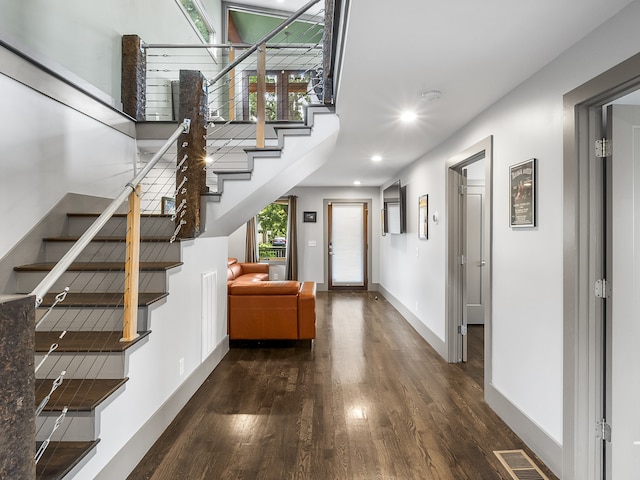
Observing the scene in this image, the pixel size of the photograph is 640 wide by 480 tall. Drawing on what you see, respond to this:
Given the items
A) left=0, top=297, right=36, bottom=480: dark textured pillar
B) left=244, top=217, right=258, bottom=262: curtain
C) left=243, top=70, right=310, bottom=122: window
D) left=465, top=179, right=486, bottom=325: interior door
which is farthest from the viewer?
left=244, top=217, right=258, bottom=262: curtain

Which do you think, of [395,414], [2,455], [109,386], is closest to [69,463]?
[109,386]

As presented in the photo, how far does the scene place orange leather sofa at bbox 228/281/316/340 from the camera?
4.06m

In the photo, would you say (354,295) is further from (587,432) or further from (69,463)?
(69,463)

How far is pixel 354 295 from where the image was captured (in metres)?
7.59

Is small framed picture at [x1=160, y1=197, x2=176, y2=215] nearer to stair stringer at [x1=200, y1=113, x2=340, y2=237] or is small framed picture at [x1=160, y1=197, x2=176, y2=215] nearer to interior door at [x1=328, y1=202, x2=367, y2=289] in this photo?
stair stringer at [x1=200, y1=113, x2=340, y2=237]

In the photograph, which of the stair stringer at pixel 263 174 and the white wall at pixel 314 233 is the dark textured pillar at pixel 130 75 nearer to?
the stair stringer at pixel 263 174

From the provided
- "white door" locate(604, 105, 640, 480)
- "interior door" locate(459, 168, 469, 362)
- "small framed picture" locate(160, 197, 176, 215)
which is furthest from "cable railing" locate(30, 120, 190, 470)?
"interior door" locate(459, 168, 469, 362)

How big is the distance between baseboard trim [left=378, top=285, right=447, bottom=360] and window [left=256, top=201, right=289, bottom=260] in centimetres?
305

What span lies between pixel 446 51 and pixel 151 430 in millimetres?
2905

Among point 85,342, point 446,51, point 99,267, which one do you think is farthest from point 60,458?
point 446,51

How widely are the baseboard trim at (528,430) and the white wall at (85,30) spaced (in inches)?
165

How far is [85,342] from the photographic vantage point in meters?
1.90

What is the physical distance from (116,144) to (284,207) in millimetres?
5093

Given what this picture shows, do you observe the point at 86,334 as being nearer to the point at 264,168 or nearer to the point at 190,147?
the point at 190,147
